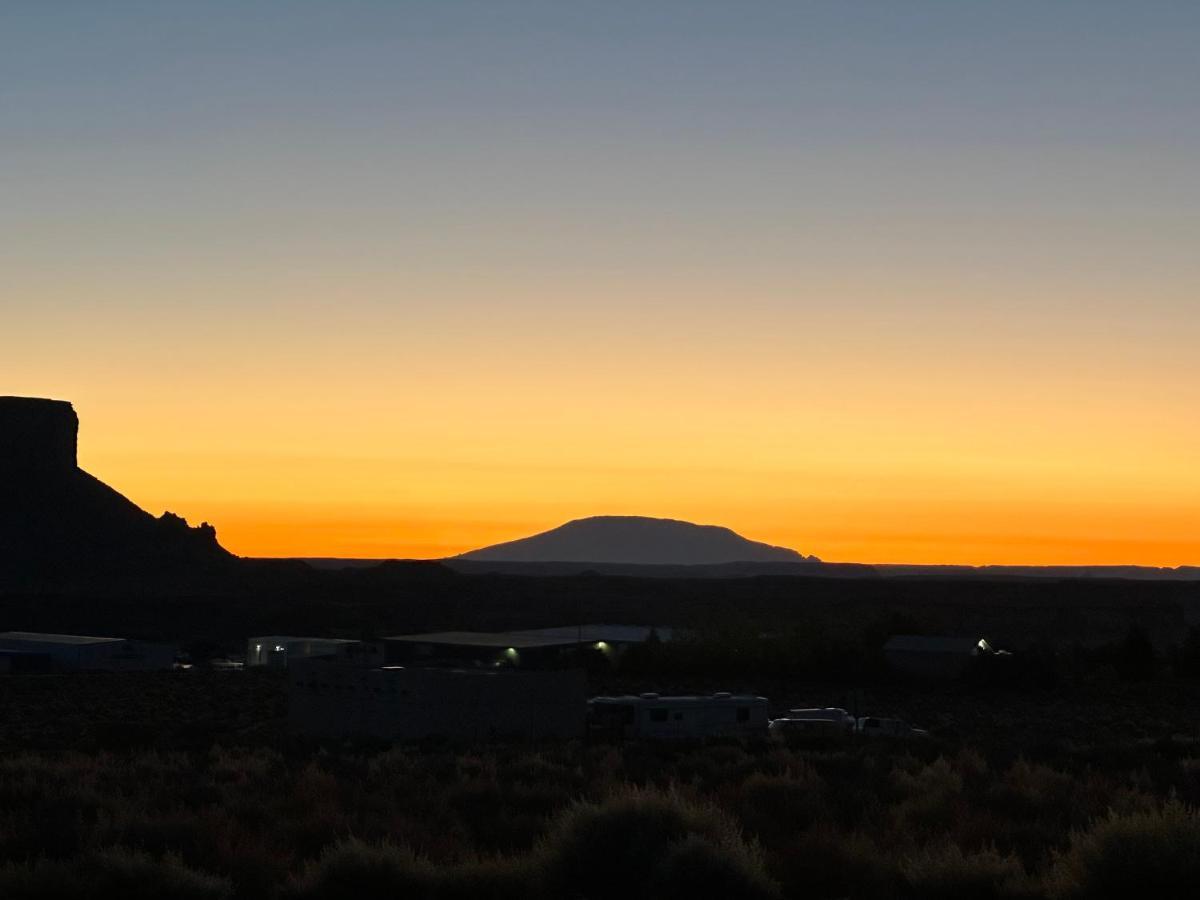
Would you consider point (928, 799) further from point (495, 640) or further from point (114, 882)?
point (495, 640)

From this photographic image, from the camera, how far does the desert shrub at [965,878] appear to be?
12984mm

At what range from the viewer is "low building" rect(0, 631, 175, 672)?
83.8 meters

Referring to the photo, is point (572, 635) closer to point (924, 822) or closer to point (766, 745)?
point (766, 745)

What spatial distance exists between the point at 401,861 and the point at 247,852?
6.90ft

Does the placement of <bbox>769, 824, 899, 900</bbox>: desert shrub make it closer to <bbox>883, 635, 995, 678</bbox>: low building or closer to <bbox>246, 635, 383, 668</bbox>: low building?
<bbox>883, 635, 995, 678</bbox>: low building

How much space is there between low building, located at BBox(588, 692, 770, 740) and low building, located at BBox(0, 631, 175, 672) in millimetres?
48370

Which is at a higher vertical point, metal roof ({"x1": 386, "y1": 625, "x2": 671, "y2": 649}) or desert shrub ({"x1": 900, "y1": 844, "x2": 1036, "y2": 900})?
metal roof ({"x1": 386, "y1": 625, "x2": 671, "y2": 649})

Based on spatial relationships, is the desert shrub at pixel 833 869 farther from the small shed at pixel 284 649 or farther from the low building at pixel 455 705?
the small shed at pixel 284 649

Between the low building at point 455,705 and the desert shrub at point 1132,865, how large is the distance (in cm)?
2809

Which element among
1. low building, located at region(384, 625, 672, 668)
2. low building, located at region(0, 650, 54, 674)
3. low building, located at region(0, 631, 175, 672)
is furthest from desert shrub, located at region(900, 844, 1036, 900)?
low building, located at region(0, 650, 54, 674)

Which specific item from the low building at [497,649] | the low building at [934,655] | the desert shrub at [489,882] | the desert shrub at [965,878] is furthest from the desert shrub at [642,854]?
the low building at [934,655]

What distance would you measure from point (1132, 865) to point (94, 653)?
264 feet

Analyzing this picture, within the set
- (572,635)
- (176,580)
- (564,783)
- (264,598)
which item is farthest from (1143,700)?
(176,580)

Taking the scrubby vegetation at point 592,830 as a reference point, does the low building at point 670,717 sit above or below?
below
